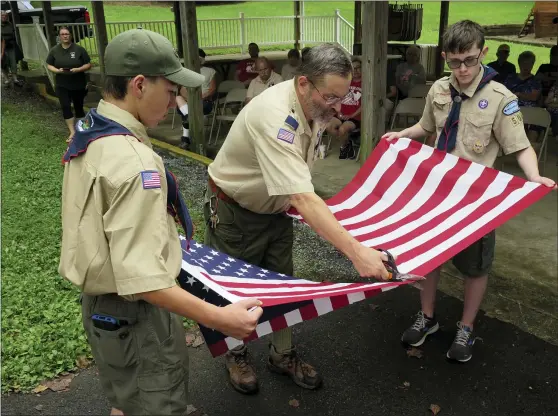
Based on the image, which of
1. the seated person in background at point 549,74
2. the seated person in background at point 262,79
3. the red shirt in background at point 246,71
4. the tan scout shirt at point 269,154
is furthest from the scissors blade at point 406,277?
Answer: the red shirt in background at point 246,71

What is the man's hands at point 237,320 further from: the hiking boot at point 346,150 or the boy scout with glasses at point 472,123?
the hiking boot at point 346,150

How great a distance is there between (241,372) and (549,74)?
8.45m

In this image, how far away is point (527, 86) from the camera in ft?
27.6

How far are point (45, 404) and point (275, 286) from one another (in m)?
1.61

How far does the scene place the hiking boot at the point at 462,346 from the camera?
11.2 ft

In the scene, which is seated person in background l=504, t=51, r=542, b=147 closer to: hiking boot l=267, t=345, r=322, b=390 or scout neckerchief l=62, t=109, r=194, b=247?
hiking boot l=267, t=345, r=322, b=390

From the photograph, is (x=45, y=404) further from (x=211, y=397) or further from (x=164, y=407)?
(x=164, y=407)

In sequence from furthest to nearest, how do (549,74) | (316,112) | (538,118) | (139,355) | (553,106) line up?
(549,74), (553,106), (538,118), (316,112), (139,355)

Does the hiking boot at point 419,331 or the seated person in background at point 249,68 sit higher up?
the seated person in background at point 249,68

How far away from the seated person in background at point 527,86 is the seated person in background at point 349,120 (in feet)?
7.78

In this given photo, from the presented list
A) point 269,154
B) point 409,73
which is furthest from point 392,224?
point 409,73

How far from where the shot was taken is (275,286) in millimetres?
2613

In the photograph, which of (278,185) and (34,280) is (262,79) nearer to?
(34,280)

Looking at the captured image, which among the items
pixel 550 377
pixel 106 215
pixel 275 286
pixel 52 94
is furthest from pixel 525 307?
pixel 52 94
